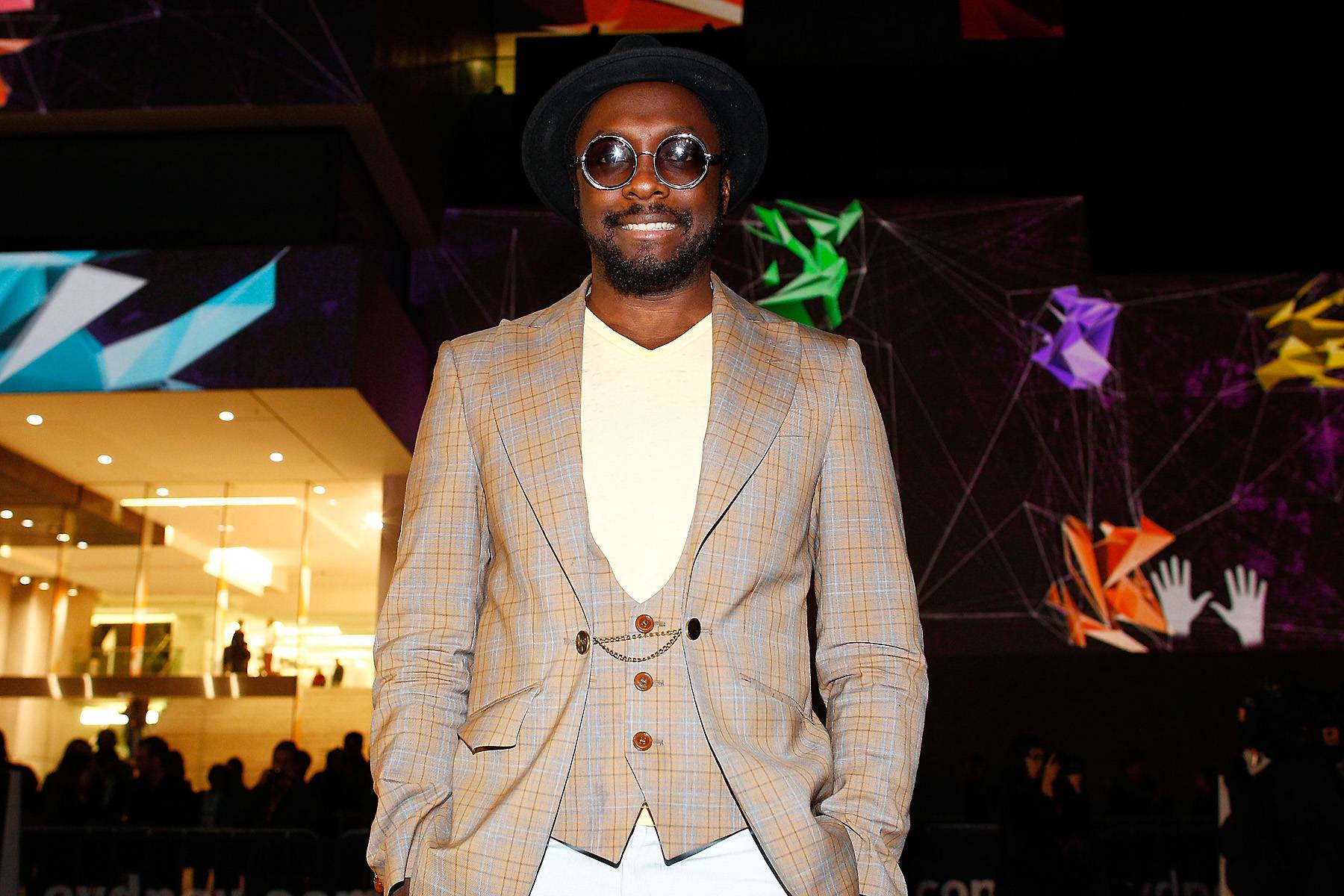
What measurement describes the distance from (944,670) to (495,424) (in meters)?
12.8

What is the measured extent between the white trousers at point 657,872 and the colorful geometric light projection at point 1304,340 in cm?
1067

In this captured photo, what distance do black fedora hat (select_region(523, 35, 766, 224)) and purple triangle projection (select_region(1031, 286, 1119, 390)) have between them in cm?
943

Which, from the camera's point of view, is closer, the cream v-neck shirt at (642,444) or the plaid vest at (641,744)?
the plaid vest at (641,744)

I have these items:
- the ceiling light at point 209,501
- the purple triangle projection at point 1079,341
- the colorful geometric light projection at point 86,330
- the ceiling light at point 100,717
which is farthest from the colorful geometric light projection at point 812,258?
the ceiling light at point 100,717

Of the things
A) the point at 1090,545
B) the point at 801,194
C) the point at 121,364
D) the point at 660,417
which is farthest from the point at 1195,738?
the point at 660,417

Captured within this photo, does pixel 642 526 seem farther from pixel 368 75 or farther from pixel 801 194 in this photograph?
pixel 801 194

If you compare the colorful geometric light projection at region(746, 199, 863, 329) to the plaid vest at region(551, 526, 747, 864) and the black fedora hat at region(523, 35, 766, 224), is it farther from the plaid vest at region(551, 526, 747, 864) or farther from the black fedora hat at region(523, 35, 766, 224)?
the plaid vest at region(551, 526, 747, 864)

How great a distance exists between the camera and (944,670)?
46.9 ft

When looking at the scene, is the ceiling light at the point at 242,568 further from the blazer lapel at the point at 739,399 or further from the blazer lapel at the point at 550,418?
the blazer lapel at the point at 739,399

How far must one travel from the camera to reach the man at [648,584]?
1.73 metres

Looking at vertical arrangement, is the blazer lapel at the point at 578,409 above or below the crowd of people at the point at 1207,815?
above

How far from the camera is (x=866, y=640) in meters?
1.89

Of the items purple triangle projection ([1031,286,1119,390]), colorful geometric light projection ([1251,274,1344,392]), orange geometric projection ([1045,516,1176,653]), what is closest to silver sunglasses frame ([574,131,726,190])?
orange geometric projection ([1045,516,1176,653])

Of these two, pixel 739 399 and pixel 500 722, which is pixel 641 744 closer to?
pixel 500 722
